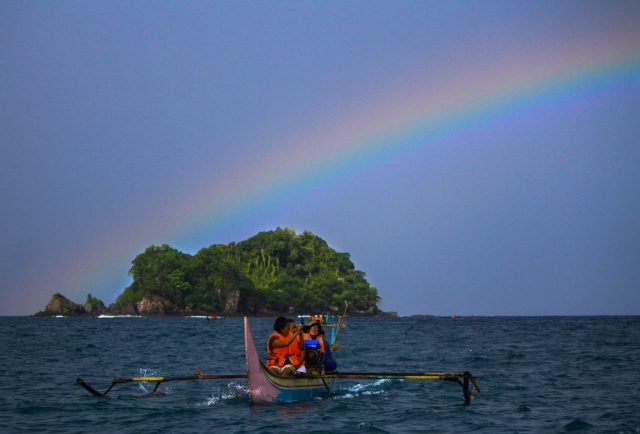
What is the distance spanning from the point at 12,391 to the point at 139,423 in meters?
8.17

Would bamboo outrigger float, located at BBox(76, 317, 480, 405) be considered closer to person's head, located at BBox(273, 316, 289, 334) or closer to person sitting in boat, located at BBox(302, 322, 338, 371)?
person sitting in boat, located at BBox(302, 322, 338, 371)

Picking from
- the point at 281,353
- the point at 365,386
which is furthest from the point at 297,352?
the point at 365,386

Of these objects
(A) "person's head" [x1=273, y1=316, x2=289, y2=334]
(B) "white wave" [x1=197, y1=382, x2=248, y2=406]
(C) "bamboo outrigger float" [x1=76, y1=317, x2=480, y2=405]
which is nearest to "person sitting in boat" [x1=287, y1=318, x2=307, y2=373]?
(C) "bamboo outrigger float" [x1=76, y1=317, x2=480, y2=405]

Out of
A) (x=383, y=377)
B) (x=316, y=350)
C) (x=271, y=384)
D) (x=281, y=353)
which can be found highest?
(x=316, y=350)

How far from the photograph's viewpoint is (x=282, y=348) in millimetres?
24312

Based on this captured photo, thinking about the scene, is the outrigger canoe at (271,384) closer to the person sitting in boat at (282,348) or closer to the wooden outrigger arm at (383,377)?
the person sitting in boat at (282,348)

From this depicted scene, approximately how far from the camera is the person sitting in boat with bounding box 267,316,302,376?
942 inches

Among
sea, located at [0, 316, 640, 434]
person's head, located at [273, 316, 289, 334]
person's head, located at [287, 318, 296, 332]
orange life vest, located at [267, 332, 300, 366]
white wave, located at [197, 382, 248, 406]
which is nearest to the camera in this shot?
sea, located at [0, 316, 640, 434]

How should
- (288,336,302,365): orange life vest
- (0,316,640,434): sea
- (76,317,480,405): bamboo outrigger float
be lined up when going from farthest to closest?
(288,336,302,365): orange life vest < (76,317,480,405): bamboo outrigger float < (0,316,640,434): sea

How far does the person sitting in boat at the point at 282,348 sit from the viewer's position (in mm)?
23938

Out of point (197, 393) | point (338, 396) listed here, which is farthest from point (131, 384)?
point (338, 396)

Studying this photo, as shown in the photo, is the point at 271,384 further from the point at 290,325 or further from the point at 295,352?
the point at 290,325

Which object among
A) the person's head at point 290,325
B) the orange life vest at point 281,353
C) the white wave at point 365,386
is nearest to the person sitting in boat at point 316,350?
the person's head at point 290,325

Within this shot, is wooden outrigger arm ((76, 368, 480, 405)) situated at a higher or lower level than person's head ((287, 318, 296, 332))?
lower
